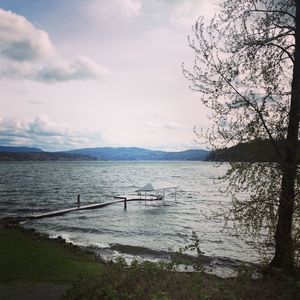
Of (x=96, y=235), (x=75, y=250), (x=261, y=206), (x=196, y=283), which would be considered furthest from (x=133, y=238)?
(x=196, y=283)

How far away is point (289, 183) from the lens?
1233 cm

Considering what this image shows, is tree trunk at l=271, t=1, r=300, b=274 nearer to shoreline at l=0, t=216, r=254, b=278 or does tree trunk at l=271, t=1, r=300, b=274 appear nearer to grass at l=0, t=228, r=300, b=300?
grass at l=0, t=228, r=300, b=300

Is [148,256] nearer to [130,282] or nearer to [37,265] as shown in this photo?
[37,265]

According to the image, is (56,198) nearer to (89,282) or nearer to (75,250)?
(75,250)

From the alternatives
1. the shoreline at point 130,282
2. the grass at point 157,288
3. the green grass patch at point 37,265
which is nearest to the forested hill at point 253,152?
the shoreline at point 130,282

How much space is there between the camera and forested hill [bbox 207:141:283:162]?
12.6 meters

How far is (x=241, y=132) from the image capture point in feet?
43.2

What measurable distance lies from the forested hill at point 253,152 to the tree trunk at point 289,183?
0.48 meters

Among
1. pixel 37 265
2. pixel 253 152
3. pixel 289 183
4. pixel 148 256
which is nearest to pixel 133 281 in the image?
pixel 253 152

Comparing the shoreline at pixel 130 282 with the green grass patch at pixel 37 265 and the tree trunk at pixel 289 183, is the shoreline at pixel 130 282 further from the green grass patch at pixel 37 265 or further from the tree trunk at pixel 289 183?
the tree trunk at pixel 289 183

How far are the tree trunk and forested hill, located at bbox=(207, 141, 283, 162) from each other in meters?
0.48

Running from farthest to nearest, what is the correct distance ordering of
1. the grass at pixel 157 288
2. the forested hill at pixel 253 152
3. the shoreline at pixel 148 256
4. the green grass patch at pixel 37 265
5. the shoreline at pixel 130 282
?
the shoreline at pixel 148 256 < the green grass patch at pixel 37 265 < the forested hill at pixel 253 152 < the shoreline at pixel 130 282 < the grass at pixel 157 288

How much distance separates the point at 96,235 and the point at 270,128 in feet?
79.4

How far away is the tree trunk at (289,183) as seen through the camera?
40.2ft
